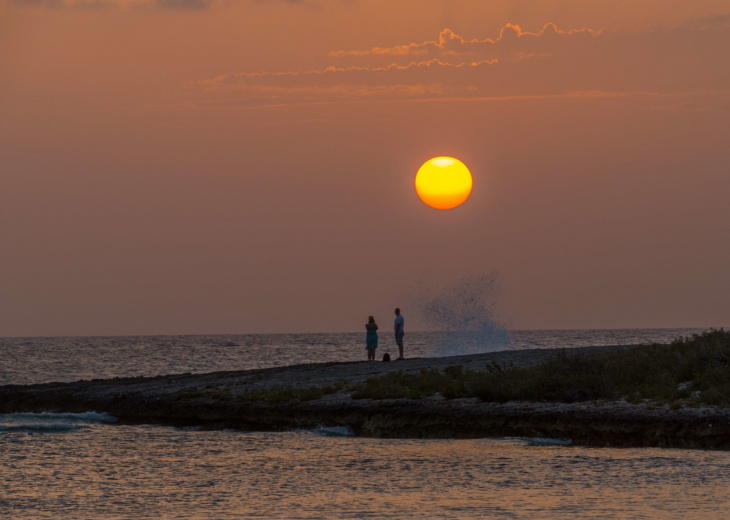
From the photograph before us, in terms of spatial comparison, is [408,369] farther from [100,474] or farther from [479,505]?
[479,505]

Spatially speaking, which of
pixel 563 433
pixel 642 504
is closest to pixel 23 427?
pixel 563 433

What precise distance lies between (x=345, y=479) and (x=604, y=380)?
1074cm

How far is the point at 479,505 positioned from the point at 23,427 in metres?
18.0

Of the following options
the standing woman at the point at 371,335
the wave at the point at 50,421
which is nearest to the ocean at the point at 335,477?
→ the wave at the point at 50,421

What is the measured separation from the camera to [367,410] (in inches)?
1077

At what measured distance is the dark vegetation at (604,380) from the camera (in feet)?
83.3

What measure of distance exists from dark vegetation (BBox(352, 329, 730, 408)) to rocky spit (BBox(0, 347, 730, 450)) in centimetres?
63

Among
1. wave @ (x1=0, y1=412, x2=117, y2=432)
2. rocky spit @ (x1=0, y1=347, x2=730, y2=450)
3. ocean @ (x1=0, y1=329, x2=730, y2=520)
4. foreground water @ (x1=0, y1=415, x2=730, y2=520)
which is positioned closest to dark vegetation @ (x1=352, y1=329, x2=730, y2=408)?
rocky spit @ (x1=0, y1=347, x2=730, y2=450)

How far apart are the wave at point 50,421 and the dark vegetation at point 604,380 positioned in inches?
345

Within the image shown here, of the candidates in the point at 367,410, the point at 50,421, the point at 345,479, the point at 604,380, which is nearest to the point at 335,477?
the point at 345,479

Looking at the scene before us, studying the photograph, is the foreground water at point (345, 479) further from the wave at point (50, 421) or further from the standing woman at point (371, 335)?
the standing woman at point (371, 335)

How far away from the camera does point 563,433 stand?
23.9 metres

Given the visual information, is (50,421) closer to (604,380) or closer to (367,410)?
(367,410)

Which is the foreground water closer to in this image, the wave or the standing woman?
the wave
